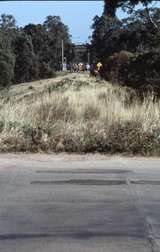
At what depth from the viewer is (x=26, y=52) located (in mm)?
95000

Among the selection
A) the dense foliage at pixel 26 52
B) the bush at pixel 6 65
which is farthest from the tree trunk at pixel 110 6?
the bush at pixel 6 65

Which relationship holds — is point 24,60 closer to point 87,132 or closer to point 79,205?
point 87,132

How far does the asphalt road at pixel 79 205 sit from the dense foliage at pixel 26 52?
69390 mm

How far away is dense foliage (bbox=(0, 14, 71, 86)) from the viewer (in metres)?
85.1

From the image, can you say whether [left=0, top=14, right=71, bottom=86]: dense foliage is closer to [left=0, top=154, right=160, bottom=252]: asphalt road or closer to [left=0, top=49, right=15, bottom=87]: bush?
[left=0, top=49, right=15, bottom=87]: bush

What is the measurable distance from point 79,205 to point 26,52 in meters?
89.1

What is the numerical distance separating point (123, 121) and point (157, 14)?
2805 centimetres

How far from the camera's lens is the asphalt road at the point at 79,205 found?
220 inches

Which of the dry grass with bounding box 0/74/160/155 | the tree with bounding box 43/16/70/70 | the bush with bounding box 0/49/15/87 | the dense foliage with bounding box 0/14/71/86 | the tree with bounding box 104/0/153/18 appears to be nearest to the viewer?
the dry grass with bounding box 0/74/160/155

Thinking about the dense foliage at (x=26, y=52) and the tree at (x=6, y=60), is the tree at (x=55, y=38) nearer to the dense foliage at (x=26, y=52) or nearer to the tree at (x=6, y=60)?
the dense foliage at (x=26, y=52)

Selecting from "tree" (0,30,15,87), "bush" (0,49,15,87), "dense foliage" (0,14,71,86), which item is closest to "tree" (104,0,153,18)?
"dense foliage" (0,14,71,86)

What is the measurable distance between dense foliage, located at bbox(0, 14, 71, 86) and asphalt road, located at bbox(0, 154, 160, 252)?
69.4 m

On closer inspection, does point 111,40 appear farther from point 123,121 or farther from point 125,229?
point 125,229

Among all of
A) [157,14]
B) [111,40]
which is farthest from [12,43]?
[157,14]
